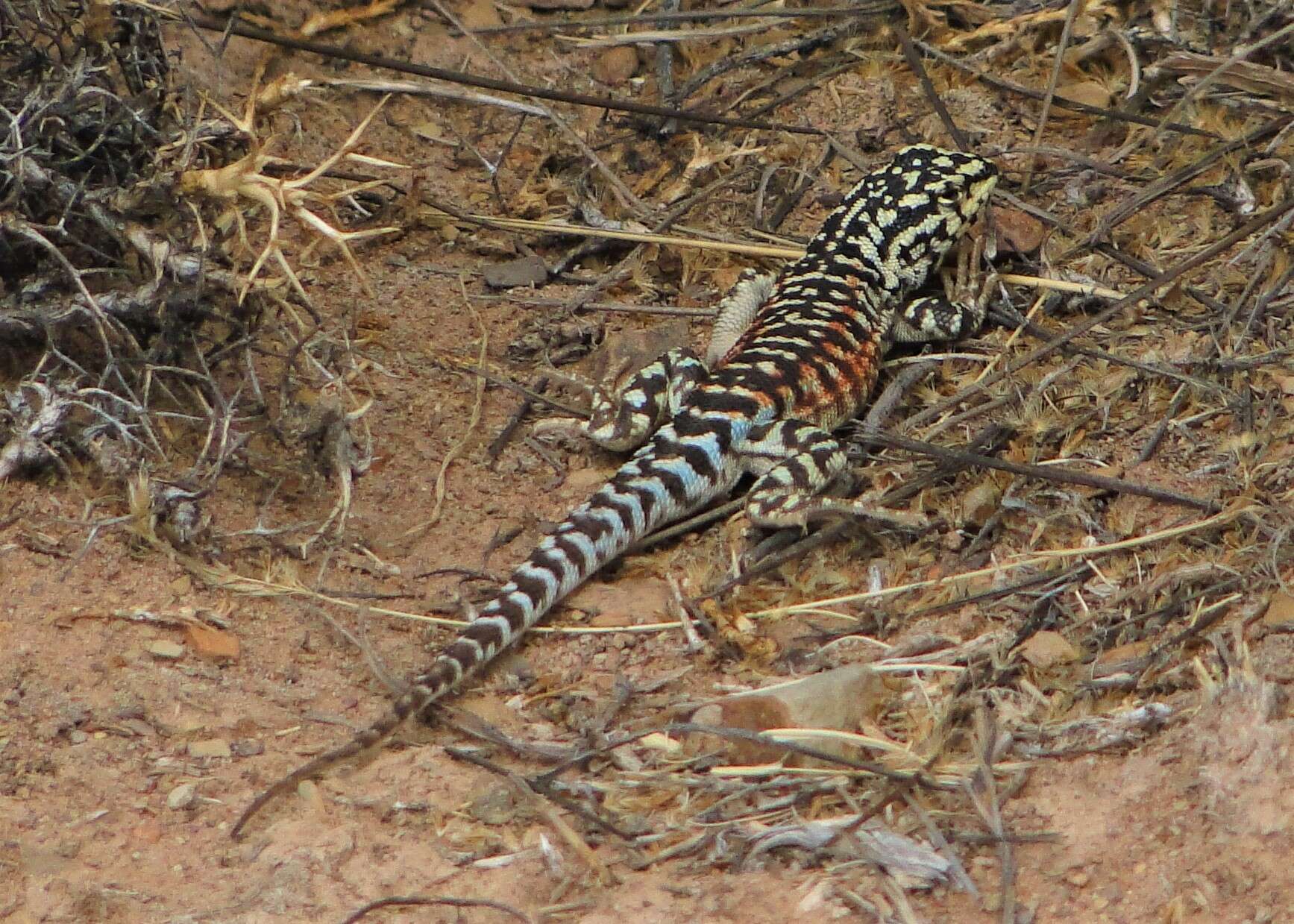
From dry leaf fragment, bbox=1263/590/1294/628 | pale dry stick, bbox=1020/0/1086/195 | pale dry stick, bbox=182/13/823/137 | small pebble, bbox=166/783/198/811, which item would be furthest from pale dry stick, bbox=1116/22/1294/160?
small pebble, bbox=166/783/198/811

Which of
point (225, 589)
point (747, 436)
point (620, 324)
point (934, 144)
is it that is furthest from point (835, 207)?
point (225, 589)

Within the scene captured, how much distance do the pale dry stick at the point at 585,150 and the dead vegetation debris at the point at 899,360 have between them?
27mm

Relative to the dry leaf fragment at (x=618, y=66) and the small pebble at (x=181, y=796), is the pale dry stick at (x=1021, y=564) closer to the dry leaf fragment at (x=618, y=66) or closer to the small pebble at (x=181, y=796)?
the small pebble at (x=181, y=796)

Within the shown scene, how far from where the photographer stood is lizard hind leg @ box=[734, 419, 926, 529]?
436cm

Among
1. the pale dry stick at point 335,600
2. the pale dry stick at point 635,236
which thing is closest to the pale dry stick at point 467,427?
the pale dry stick at point 635,236

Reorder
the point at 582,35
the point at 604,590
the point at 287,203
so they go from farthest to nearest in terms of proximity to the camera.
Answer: the point at 582,35 < the point at 604,590 < the point at 287,203

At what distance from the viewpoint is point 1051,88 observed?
18.7 ft

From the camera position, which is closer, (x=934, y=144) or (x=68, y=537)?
(x=68, y=537)

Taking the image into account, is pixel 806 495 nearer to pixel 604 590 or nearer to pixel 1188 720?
pixel 604 590

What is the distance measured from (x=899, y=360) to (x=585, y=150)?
166 centimetres

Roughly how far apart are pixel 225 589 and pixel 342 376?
820 millimetres

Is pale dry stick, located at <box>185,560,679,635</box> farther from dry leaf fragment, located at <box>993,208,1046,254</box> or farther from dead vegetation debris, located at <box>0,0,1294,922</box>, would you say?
dry leaf fragment, located at <box>993,208,1046,254</box>

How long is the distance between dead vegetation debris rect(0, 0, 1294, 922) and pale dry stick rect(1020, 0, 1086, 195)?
0.10 feet

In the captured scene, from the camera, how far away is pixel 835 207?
235 inches
